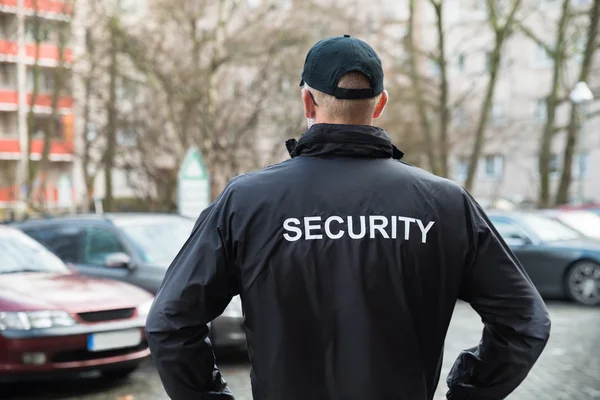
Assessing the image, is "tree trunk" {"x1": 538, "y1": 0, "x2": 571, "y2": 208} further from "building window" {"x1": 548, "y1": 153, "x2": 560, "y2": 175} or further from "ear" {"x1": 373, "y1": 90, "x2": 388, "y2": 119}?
"ear" {"x1": 373, "y1": 90, "x2": 388, "y2": 119}

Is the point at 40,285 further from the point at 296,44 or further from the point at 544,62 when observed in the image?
the point at 544,62

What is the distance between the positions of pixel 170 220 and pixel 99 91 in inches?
527

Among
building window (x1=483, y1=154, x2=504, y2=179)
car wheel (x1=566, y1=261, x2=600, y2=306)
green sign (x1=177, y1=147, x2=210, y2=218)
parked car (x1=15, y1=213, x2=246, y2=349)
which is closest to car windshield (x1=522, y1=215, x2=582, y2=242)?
car wheel (x1=566, y1=261, x2=600, y2=306)

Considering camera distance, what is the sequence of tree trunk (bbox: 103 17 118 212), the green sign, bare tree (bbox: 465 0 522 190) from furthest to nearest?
bare tree (bbox: 465 0 522 190), tree trunk (bbox: 103 17 118 212), the green sign

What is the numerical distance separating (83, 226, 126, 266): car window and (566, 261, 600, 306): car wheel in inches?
303

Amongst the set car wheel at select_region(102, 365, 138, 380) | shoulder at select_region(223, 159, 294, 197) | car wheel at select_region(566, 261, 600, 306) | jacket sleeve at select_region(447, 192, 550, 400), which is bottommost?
car wheel at select_region(566, 261, 600, 306)

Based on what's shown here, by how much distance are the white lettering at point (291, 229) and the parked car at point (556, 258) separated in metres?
12.9

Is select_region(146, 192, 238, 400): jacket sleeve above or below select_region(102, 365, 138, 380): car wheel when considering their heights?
above

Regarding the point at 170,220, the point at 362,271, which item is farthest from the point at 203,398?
the point at 170,220

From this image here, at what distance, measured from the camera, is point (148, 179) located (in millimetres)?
22250

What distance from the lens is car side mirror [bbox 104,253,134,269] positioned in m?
9.68

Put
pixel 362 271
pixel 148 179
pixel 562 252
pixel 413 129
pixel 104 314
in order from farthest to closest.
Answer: pixel 413 129
pixel 148 179
pixel 562 252
pixel 104 314
pixel 362 271

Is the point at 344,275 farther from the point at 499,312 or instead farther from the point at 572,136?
the point at 572,136

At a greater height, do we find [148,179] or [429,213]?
[429,213]
